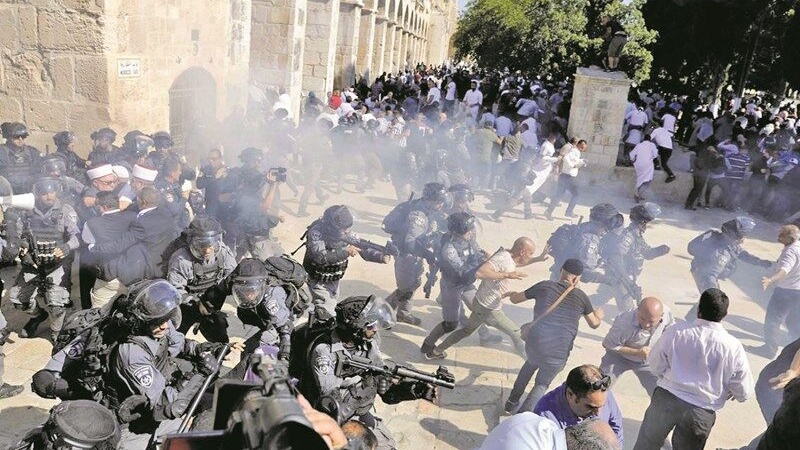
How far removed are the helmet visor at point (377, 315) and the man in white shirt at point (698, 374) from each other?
1.87 m

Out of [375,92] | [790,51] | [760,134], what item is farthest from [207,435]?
[790,51]

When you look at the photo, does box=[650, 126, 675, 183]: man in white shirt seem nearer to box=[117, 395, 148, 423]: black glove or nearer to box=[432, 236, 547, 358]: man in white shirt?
box=[432, 236, 547, 358]: man in white shirt

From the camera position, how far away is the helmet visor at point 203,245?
454 cm

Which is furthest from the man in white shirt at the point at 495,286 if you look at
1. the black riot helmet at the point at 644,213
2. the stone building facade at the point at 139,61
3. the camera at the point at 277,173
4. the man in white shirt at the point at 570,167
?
the stone building facade at the point at 139,61

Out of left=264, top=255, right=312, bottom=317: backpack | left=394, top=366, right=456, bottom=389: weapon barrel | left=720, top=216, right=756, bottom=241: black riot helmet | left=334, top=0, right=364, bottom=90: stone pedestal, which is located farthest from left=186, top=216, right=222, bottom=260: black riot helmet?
left=334, top=0, right=364, bottom=90: stone pedestal

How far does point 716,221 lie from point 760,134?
5039 mm

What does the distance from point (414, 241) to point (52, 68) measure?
5.43 metres

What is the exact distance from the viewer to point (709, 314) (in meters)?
3.81

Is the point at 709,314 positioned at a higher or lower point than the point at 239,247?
higher

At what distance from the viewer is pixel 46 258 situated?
16.8ft

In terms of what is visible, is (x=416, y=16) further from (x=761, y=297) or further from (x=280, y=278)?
(x=280, y=278)

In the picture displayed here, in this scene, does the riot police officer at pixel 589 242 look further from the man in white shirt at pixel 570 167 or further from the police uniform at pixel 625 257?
the man in white shirt at pixel 570 167

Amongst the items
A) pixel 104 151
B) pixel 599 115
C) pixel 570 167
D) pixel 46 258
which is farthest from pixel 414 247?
pixel 599 115

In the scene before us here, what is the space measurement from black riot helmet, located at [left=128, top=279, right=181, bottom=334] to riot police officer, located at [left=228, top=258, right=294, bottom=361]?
802mm
